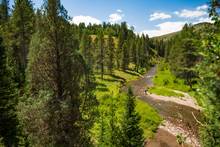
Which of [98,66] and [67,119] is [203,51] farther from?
[98,66]

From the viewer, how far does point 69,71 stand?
51.6ft

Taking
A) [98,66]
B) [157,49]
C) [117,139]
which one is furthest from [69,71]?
[157,49]

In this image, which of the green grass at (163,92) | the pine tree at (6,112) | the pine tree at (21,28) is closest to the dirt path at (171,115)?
the green grass at (163,92)

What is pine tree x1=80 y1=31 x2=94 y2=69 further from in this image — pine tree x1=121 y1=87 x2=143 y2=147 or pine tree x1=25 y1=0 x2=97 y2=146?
pine tree x1=25 y1=0 x2=97 y2=146

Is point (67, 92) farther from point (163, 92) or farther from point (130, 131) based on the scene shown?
point (163, 92)

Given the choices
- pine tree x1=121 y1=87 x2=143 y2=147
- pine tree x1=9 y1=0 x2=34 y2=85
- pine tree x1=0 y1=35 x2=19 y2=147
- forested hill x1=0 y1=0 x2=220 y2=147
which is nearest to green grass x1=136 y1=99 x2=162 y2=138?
forested hill x1=0 y1=0 x2=220 y2=147

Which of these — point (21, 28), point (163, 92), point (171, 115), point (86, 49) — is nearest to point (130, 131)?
point (171, 115)

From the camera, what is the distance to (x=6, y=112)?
20.9 metres

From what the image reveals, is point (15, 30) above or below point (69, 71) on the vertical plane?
above

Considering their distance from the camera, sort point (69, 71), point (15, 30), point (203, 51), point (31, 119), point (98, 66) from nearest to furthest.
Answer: point (203, 51), point (31, 119), point (69, 71), point (15, 30), point (98, 66)

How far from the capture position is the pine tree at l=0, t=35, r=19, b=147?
2069cm

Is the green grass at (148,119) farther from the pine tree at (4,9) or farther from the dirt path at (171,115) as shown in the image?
the pine tree at (4,9)

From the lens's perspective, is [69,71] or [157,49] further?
[157,49]

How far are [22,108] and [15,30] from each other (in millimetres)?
36642
